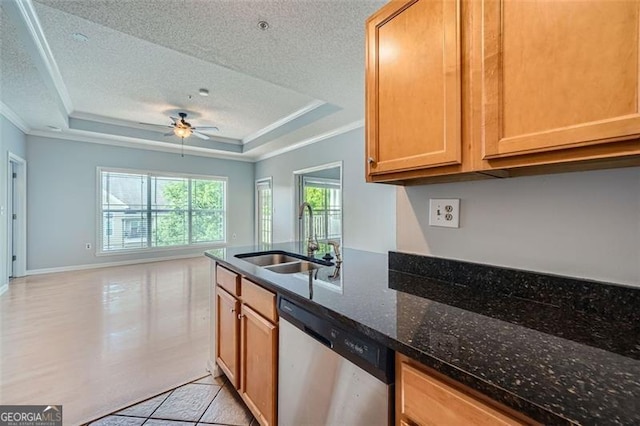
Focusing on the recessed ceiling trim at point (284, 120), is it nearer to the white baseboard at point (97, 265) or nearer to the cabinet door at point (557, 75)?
the white baseboard at point (97, 265)

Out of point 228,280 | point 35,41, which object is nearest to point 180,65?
point 35,41

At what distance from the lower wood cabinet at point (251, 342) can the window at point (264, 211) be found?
527 cm

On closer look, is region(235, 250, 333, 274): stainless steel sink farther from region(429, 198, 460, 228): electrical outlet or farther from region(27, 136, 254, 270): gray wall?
region(27, 136, 254, 270): gray wall

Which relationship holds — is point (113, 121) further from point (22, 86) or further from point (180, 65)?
point (180, 65)

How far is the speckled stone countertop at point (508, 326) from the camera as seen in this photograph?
1.64 feet

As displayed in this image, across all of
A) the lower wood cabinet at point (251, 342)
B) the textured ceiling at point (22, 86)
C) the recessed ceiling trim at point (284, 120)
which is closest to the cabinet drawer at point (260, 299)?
the lower wood cabinet at point (251, 342)

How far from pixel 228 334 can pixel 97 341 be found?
1.65 m

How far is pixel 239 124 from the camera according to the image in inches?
215

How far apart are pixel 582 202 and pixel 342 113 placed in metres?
3.53

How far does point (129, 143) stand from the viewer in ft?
19.3

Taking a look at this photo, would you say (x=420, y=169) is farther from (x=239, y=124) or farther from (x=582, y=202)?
(x=239, y=124)

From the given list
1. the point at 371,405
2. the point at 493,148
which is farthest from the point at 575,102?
the point at 371,405

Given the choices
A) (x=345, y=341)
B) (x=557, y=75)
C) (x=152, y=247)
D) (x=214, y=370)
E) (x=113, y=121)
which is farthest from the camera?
(x=152, y=247)

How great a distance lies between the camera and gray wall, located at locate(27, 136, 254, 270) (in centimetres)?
500
